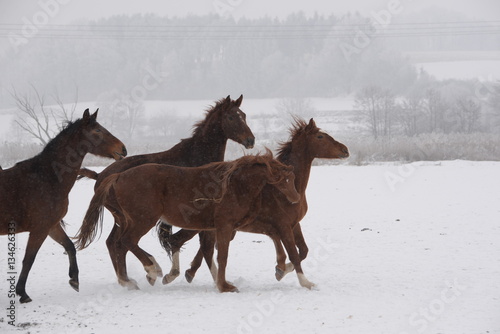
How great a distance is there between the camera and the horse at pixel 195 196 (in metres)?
6.25

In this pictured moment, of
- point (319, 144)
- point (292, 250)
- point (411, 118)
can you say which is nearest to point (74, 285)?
point (292, 250)

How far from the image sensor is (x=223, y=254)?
6.25m

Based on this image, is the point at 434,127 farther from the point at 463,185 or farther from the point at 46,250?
the point at 46,250

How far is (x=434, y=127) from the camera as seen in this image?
149 ft

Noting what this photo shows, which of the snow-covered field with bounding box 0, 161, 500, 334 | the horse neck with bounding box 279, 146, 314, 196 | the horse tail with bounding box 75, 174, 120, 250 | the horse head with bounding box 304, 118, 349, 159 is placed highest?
the horse head with bounding box 304, 118, 349, 159

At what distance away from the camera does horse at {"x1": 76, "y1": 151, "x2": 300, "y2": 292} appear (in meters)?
6.25

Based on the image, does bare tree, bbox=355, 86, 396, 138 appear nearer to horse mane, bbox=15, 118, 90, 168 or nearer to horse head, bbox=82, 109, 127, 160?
horse head, bbox=82, 109, 127, 160

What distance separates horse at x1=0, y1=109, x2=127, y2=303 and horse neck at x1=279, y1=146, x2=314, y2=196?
2.23 meters

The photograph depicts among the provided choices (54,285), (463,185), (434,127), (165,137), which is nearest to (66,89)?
(165,137)

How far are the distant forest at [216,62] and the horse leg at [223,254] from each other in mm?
71170

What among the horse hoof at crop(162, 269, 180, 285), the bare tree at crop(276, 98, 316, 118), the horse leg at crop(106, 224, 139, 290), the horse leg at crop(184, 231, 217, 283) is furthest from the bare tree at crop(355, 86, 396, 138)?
the horse leg at crop(106, 224, 139, 290)

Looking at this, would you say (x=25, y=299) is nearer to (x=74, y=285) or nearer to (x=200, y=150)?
(x=74, y=285)

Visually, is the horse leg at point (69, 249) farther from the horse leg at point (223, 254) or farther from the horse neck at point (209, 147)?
the horse neck at point (209, 147)

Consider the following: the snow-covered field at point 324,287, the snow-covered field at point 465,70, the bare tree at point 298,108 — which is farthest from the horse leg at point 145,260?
the snow-covered field at point 465,70
